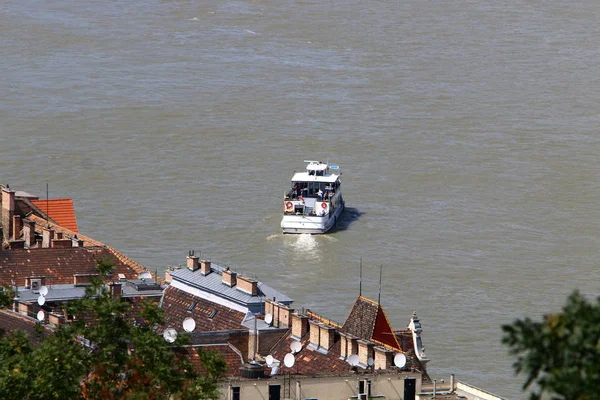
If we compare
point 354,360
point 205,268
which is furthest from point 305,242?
point 354,360

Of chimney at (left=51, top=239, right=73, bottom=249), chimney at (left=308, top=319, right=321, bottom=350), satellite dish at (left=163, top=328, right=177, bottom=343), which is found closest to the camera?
satellite dish at (left=163, top=328, right=177, bottom=343)

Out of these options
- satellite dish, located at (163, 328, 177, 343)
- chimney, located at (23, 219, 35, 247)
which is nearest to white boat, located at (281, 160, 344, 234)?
chimney, located at (23, 219, 35, 247)

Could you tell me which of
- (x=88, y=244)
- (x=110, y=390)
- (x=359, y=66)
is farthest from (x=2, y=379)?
(x=359, y=66)

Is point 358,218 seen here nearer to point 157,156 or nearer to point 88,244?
point 157,156

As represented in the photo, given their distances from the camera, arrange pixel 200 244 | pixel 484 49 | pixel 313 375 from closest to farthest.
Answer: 1. pixel 313 375
2. pixel 200 244
3. pixel 484 49

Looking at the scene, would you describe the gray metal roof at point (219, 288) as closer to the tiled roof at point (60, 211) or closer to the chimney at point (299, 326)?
the chimney at point (299, 326)

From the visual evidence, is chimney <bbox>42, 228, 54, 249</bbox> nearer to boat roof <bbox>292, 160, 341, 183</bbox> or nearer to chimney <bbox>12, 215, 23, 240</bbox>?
chimney <bbox>12, 215, 23, 240</bbox>
